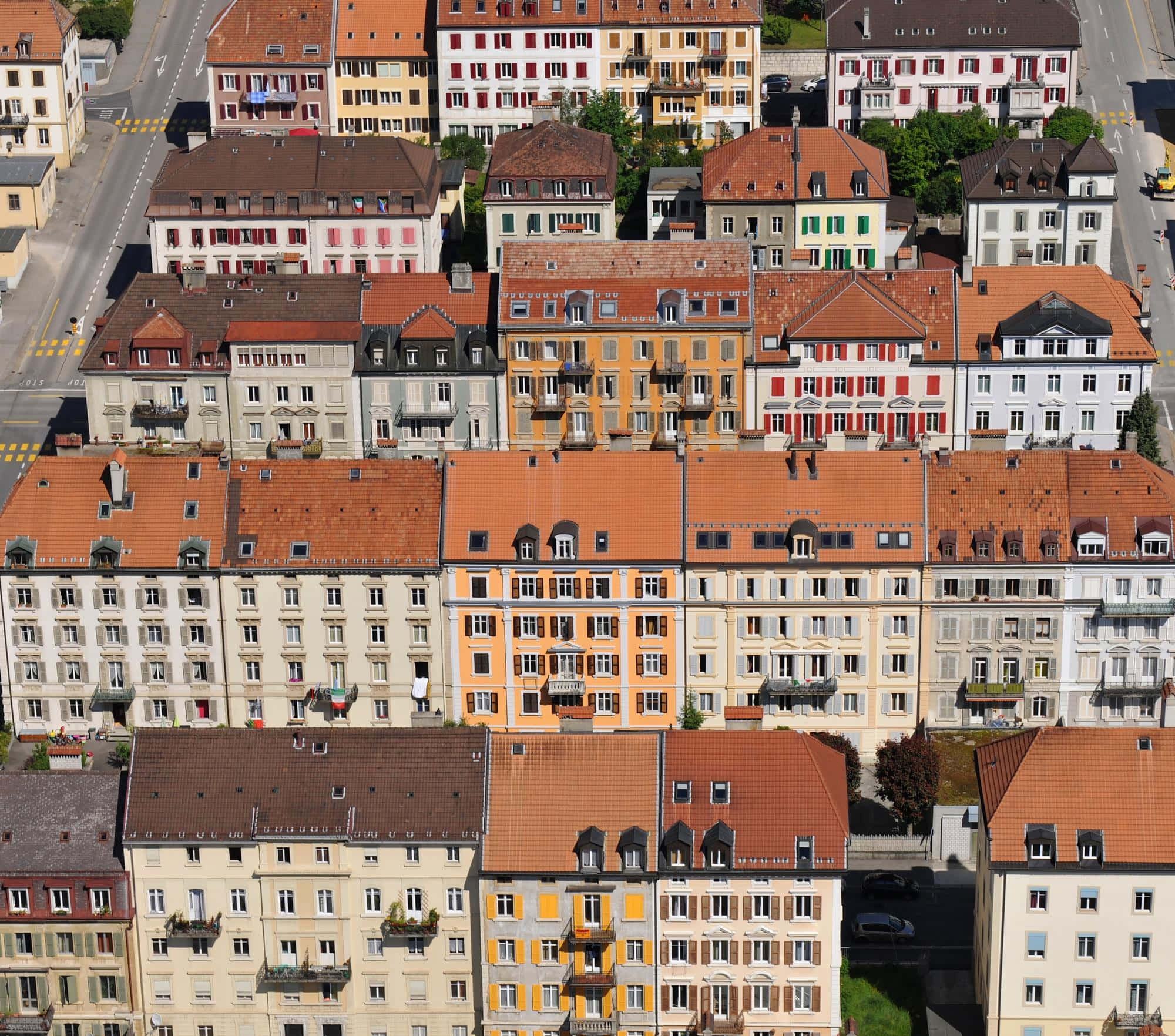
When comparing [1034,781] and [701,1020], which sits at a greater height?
[1034,781]

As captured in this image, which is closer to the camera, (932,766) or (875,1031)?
(875,1031)

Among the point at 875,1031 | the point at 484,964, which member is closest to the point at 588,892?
the point at 484,964

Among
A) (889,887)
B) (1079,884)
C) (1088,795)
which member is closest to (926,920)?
(889,887)

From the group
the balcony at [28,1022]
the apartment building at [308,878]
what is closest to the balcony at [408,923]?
the apartment building at [308,878]

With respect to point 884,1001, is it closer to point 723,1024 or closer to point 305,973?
point 723,1024

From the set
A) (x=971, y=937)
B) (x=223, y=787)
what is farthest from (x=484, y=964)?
(x=971, y=937)

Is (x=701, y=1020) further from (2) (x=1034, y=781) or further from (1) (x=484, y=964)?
(2) (x=1034, y=781)
